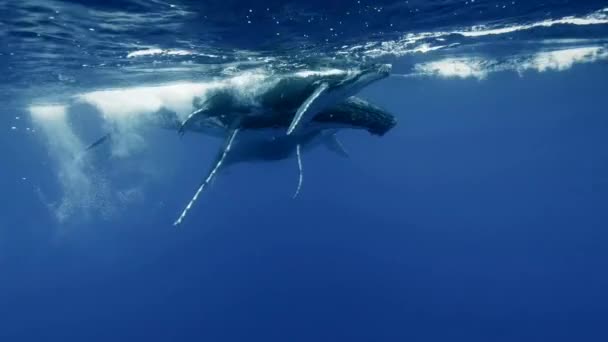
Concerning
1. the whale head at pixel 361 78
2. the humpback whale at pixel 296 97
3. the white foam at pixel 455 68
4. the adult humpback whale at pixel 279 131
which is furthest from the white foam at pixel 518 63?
the whale head at pixel 361 78

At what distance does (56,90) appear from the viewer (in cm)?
2398

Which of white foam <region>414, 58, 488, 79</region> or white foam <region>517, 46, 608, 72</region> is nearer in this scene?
white foam <region>517, 46, 608, 72</region>

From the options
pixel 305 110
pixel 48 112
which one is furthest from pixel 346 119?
pixel 48 112

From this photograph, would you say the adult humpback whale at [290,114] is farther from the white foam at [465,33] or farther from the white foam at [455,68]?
the white foam at [455,68]

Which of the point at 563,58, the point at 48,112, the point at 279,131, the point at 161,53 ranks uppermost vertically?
the point at 161,53

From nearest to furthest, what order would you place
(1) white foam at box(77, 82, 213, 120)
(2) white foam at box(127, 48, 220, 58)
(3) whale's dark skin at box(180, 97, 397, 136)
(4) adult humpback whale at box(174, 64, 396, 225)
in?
(4) adult humpback whale at box(174, 64, 396, 225) < (3) whale's dark skin at box(180, 97, 397, 136) < (1) white foam at box(77, 82, 213, 120) < (2) white foam at box(127, 48, 220, 58)

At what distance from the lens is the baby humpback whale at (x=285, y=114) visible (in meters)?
7.79

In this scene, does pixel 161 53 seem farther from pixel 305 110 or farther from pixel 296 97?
pixel 305 110

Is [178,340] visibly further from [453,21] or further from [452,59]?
[453,21]

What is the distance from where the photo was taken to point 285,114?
887 cm

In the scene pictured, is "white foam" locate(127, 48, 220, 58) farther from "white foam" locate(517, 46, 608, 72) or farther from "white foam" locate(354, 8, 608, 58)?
"white foam" locate(517, 46, 608, 72)

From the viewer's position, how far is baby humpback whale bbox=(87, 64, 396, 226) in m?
7.79

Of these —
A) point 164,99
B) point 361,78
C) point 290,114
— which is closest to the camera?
point 361,78

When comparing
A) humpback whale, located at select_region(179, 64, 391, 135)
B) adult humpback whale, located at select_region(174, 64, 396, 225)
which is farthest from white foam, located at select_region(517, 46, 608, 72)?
humpback whale, located at select_region(179, 64, 391, 135)
